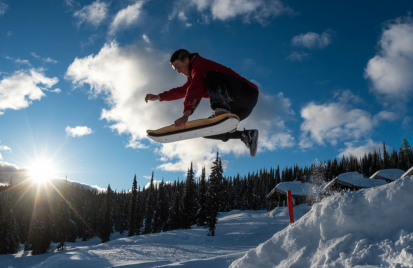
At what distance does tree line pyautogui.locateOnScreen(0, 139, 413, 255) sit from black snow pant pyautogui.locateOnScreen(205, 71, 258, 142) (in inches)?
1113

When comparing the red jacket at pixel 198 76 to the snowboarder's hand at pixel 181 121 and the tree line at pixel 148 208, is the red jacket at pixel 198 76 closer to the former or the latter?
the snowboarder's hand at pixel 181 121

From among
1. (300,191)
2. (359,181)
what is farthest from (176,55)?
(300,191)

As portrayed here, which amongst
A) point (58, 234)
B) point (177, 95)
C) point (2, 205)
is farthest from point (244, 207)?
point (177, 95)

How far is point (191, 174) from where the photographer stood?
51.8 meters

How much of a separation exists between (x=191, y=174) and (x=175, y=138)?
1905 inches

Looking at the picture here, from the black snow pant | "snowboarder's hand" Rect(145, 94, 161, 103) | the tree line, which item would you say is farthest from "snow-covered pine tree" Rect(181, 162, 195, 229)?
the black snow pant

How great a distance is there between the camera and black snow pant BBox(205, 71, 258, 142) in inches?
148

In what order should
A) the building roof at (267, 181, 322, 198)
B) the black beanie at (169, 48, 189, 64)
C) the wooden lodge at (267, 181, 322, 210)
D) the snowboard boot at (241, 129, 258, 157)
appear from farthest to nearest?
the building roof at (267, 181, 322, 198) < the wooden lodge at (267, 181, 322, 210) < the snowboard boot at (241, 129, 258, 157) < the black beanie at (169, 48, 189, 64)

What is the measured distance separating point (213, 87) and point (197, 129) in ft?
2.38

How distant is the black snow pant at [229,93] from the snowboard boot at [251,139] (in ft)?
1.65

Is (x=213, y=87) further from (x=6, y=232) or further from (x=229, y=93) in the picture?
(x=6, y=232)

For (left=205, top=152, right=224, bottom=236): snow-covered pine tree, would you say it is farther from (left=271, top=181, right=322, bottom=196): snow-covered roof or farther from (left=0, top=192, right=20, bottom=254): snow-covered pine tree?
(left=0, top=192, right=20, bottom=254): snow-covered pine tree

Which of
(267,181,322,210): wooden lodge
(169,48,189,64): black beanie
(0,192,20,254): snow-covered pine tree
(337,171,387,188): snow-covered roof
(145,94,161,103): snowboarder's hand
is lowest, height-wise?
(0,192,20,254): snow-covered pine tree

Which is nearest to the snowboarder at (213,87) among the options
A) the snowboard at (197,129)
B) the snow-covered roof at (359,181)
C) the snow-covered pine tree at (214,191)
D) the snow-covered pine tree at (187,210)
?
the snowboard at (197,129)
